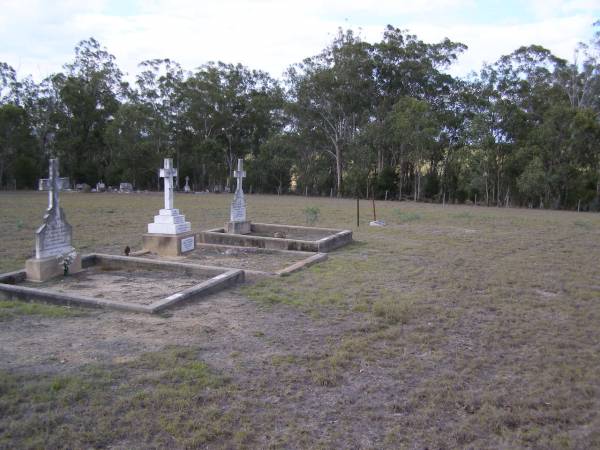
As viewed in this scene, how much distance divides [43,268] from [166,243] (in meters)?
2.57

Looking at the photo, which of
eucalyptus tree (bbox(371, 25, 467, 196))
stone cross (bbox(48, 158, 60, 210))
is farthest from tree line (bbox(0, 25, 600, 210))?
stone cross (bbox(48, 158, 60, 210))

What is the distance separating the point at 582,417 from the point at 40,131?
46233 mm

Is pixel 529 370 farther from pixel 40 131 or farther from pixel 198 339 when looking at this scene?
pixel 40 131

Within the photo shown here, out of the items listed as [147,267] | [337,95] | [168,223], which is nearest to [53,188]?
[147,267]

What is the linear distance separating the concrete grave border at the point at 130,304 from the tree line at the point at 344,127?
20.0 meters

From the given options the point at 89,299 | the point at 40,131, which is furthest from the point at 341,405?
the point at 40,131

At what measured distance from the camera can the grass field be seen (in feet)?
9.78

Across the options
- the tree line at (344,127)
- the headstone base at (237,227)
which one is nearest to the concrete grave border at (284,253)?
the headstone base at (237,227)

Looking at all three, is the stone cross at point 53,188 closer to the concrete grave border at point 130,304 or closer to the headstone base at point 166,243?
the concrete grave border at point 130,304

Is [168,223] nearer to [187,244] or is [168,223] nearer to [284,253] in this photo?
[187,244]

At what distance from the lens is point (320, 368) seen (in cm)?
393

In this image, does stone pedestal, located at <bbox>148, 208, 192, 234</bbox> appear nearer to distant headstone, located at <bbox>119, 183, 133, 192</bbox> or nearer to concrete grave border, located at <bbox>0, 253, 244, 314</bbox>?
concrete grave border, located at <bbox>0, 253, 244, 314</bbox>

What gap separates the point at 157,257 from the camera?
8969 millimetres

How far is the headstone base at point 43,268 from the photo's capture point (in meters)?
6.76
